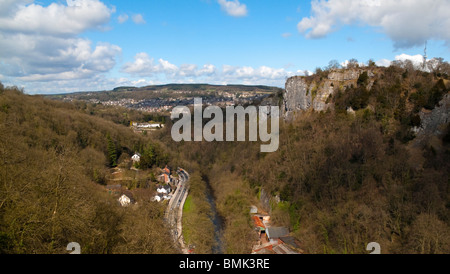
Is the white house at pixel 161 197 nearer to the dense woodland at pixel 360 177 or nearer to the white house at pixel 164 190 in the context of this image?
the white house at pixel 164 190

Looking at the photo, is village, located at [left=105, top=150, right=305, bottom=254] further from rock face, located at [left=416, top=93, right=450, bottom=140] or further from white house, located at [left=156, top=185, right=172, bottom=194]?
rock face, located at [left=416, top=93, right=450, bottom=140]

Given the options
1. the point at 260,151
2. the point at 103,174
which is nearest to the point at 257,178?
the point at 260,151

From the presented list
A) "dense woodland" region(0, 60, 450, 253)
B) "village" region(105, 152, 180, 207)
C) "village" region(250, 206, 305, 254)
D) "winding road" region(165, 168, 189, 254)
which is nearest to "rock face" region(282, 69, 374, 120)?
"dense woodland" region(0, 60, 450, 253)

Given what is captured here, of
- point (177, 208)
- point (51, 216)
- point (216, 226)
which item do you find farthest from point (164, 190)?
point (51, 216)

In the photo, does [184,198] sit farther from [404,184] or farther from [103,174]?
[404,184]

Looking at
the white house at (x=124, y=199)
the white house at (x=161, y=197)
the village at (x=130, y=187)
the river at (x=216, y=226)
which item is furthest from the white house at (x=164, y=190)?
the white house at (x=124, y=199)
